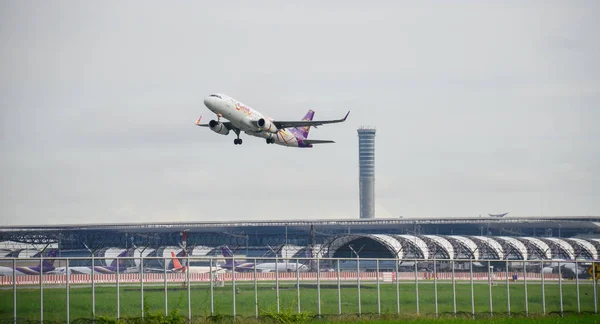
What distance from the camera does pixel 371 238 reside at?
456 feet

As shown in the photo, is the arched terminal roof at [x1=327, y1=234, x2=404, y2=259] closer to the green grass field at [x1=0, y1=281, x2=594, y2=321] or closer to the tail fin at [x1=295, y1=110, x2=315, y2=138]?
the tail fin at [x1=295, y1=110, x2=315, y2=138]

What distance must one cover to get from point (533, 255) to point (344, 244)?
3219 cm

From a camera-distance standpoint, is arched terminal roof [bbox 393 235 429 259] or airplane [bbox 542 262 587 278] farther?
arched terminal roof [bbox 393 235 429 259]

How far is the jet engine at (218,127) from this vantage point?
89.4 metres

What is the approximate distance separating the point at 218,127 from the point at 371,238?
178 ft

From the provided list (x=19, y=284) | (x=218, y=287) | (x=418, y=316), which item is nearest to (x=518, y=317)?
(x=418, y=316)

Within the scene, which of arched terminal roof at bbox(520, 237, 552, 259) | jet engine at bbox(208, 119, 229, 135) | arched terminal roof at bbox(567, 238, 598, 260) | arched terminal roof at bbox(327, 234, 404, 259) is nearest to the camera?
jet engine at bbox(208, 119, 229, 135)

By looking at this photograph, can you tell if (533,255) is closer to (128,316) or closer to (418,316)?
(418,316)

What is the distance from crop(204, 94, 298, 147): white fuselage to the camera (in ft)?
282

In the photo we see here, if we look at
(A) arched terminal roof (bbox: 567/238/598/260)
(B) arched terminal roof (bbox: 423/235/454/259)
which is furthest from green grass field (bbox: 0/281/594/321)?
(A) arched terminal roof (bbox: 567/238/598/260)

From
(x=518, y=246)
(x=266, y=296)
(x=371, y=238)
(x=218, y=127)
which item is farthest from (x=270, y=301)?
(x=518, y=246)

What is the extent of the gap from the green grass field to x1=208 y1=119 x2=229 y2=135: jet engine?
25.2m

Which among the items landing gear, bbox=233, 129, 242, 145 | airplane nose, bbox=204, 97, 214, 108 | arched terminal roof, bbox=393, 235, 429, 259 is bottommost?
arched terminal roof, bbox=393, 235, 429, 259

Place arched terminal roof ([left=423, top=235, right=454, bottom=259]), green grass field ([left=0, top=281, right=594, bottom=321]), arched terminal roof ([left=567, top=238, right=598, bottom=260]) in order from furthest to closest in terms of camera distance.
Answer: arched terminal roof ([left=423, top=235, right=454, bottom=259]) → arched terminal roof ([left=567, top=238, right=598, bottom=260]) → green grass field ([left=0, top=281, right=594, bottom=321])
